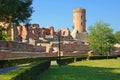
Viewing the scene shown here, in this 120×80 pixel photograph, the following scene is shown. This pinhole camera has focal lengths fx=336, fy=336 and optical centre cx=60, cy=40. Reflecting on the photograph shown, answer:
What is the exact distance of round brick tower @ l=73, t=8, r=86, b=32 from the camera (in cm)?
14188

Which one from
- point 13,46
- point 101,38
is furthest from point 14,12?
point 101,38

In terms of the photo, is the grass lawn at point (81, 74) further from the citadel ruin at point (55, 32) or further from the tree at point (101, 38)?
the citadel ruin at point (55, 32)

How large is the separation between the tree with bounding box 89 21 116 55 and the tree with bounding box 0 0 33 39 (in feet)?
147

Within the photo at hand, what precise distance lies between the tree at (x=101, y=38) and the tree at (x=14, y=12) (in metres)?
44.8

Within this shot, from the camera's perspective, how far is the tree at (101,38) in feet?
233

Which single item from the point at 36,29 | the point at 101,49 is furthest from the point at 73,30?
the point at 101,49

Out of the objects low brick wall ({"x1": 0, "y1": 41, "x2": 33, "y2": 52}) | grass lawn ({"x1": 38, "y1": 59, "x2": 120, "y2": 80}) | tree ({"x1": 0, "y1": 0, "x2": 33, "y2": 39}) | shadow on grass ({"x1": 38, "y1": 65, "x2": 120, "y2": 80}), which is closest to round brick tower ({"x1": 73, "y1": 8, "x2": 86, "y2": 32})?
low brick wall ({"x1": 0, "y1": 41, "x2": 33, "y2": 52})

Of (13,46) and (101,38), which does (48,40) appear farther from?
(13,46)

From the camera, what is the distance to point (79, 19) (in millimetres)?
142375

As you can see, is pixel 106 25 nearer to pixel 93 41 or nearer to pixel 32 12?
pixel 93 41

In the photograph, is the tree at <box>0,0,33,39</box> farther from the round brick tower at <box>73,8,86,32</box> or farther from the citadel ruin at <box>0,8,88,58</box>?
the round brick tower at <box>73,8,86,32</box>

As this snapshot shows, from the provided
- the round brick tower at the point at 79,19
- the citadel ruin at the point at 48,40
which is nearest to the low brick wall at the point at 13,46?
the citadel ruin at the point at 48,40

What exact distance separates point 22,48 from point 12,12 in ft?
143

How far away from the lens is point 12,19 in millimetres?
25219
